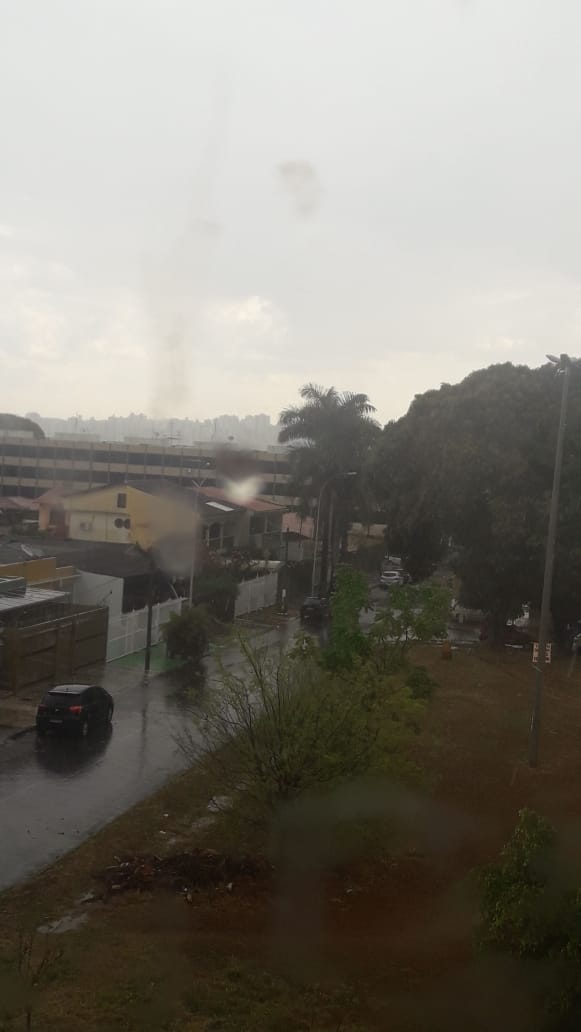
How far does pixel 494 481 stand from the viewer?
28.0 m

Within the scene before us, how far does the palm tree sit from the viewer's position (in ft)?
141

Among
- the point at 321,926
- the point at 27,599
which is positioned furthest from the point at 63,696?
the point at 321,926

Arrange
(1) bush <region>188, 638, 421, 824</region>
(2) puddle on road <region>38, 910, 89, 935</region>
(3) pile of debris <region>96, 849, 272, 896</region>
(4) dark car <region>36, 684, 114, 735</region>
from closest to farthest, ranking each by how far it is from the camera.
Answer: (2) puddle on road <region>38, 910, 89, 935</region>, (1) bush <region>188, 638, 421, 824</region>, (3) pile of debris <region>96, 849, 272, 896</region>, (4) dark car <region>36, 684, 114, 735</region>

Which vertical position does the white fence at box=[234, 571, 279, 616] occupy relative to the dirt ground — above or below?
below

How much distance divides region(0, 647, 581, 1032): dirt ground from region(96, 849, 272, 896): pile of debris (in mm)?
182

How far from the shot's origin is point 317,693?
11.0 meters

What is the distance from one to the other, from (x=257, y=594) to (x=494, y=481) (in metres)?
12.1

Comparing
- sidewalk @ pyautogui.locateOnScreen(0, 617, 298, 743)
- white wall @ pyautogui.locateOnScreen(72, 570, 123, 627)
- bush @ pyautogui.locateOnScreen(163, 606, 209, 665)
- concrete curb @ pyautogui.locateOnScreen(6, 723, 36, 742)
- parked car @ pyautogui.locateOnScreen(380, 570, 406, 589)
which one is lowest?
parked car @ pyautogui.locateOnScreen(380, 570, 406, 589)

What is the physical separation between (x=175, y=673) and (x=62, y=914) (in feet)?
46.2

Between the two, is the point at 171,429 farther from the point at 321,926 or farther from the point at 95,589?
the point at 321,926

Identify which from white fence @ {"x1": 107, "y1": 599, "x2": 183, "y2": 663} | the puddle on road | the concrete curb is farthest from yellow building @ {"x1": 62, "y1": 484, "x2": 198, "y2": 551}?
the puddle on road

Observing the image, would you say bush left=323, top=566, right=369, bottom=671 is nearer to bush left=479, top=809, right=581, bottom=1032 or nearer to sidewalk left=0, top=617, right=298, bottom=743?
sidewalk left=0, top=617, right=298, bottom=743

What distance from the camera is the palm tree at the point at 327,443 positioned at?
141ft

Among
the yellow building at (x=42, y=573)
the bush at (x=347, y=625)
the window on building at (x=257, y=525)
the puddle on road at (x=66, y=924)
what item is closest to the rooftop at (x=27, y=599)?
the yellow building at (x=42, y=573)
